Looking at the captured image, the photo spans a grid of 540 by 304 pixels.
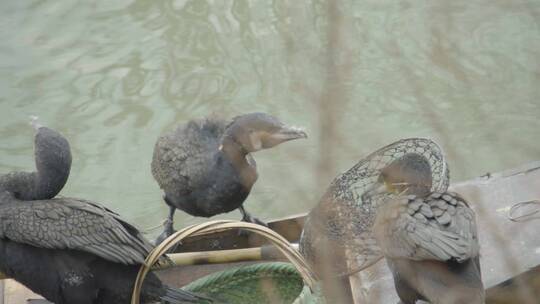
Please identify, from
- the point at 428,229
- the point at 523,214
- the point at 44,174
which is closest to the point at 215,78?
the point at 523,214

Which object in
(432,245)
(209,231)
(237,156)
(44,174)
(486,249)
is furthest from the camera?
(237,156)

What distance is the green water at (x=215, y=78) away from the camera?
7770mm

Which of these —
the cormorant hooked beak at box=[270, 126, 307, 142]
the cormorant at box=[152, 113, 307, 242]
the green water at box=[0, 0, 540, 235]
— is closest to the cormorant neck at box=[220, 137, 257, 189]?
the cormorant at box=[152, 113, 307, 242]

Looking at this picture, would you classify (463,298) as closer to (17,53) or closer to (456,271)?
(456,271)

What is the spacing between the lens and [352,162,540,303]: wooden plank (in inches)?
180

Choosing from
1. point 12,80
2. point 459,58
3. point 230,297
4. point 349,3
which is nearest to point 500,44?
point 459,58

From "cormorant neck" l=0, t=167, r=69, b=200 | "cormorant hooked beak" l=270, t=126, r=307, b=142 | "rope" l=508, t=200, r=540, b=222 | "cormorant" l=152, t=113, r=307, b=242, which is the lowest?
"rope" l=508, t=200, r=540, b=222

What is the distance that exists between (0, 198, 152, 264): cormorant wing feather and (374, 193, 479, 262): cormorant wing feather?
955 millimetres

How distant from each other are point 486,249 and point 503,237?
0.20m

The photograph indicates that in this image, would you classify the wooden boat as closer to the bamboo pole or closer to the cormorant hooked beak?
the bamboo pole

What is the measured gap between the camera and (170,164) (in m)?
5.13

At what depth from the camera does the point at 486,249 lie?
4773 mm

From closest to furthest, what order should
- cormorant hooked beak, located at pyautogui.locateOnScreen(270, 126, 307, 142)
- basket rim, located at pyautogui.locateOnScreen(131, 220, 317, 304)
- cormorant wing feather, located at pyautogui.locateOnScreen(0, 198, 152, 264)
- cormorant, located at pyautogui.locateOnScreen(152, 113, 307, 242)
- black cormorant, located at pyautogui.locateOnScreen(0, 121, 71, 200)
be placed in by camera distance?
basket rim, located at pyautogui.locateOnScreen(131, 220, 317, 304) < cormorant wing feather, located at pyautogui.locateOnScreen(0, 198, 152, 264) < black cormorant, located at pyautogui.locateOnScreen(0, 121, 71, 200) < cormorant hooked beak, located at pyautogui.locateOnScreen(270, 126, 307, 142) < cormorant, located at pyautogui.locateOnScreen(152, 113, 307, 242)

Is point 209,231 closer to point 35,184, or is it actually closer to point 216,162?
point 35,184
